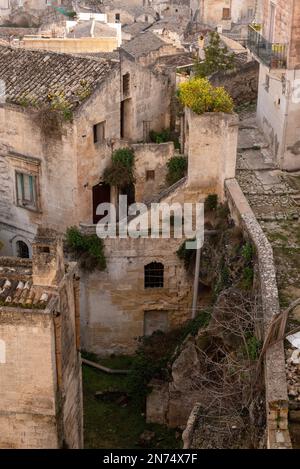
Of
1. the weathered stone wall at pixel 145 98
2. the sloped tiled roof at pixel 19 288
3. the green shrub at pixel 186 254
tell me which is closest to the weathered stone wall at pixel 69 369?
the sloped tiled roof at pixel 19 288

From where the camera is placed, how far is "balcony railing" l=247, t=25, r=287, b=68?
90.2ft

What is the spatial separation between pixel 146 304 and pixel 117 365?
244 cm

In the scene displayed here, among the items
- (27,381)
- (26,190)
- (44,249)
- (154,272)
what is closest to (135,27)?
(26,190)

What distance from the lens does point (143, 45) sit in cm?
4550

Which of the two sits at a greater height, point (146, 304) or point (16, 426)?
point (16, 426)

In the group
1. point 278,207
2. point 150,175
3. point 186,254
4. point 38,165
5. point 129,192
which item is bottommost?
point 186,254

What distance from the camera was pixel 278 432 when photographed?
1540 cm

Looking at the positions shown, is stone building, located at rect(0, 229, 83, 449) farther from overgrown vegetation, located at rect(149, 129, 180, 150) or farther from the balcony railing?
the balcony railing

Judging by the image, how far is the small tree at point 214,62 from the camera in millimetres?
33525

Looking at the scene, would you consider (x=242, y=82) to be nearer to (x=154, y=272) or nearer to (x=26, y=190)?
(x=154, y=272)

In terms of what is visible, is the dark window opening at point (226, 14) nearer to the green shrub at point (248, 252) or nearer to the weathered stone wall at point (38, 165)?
the weathered stone wall at point (38, 165)

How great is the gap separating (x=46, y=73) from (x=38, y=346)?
1356 centimetres
